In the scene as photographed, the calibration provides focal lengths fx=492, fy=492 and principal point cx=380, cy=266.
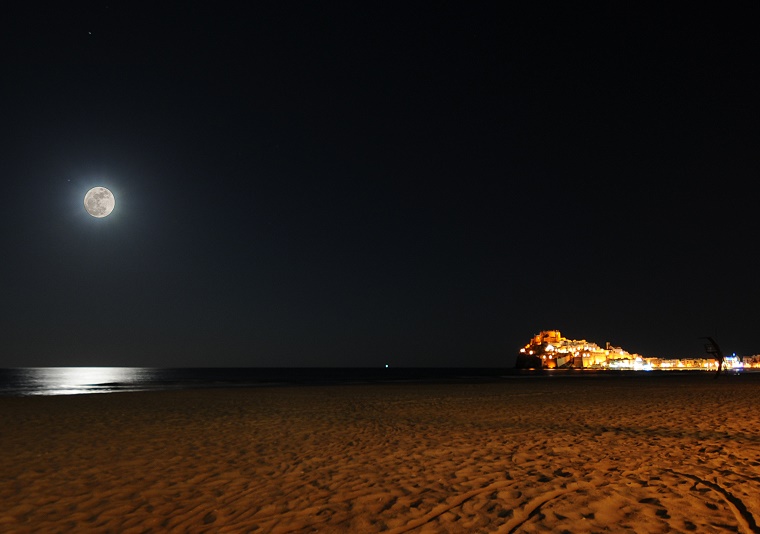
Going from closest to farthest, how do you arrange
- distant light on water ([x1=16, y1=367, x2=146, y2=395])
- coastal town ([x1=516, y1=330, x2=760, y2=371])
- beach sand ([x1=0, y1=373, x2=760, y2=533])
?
1. beach sand ([x1=0, y1=373, x2=760, y2=533])
2. distant light on water ([x1=16, y1=367, x2=146, y2=395])
3. coastal town ([x1=516, y1=330, x2=760, y2=371])

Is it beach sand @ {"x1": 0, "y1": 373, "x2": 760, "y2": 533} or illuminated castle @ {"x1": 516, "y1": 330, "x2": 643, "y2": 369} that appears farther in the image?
illuminated castle @ {"x1": 516, "y1": 330, "x2": 643, "y2": 369}

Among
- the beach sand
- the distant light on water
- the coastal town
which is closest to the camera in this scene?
the beach sand

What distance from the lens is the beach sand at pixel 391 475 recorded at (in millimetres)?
6102

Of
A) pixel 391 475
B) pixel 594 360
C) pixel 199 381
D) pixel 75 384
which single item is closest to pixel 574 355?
pixel 594 360

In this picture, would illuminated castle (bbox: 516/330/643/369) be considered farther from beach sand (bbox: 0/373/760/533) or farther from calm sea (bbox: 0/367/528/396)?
beach sand (bbox: 0/373/760/533)

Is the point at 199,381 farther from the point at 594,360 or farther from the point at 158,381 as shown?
the point at 594,360

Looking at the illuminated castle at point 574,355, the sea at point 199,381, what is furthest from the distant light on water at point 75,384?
the illuminated castle at point 574,355

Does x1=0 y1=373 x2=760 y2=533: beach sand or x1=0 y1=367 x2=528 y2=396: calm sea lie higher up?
x1=0 y1=373 x2=760 y2=533: beach sand

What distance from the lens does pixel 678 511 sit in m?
5.99

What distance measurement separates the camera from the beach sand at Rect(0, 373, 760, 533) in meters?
6.10

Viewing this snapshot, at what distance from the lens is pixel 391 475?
8.37 metres

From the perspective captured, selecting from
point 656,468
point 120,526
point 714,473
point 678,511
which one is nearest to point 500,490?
point 678,511

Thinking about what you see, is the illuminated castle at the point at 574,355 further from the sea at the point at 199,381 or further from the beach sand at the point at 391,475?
the beach sand at the point at 391,475

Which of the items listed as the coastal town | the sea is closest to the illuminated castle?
the coastal town
